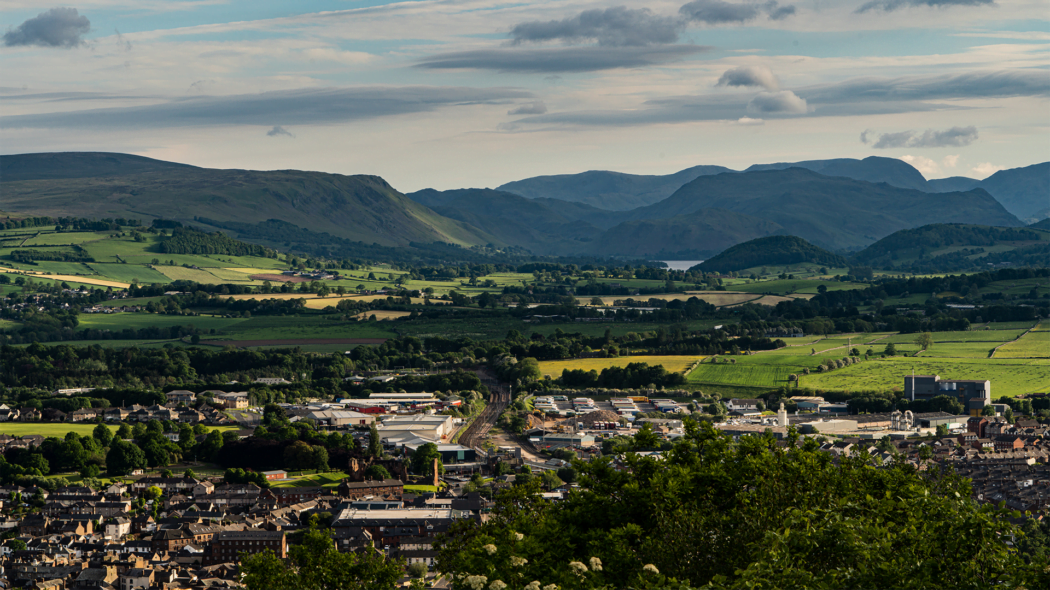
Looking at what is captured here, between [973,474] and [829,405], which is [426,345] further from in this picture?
[973,474]

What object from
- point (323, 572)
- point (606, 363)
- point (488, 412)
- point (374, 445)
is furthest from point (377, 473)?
point (606, 363)

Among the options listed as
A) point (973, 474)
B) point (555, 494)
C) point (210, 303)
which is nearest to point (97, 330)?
point (210, 303)

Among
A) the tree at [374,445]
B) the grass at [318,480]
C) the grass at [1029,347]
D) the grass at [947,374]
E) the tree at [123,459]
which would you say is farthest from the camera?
the grass at [1029,347]

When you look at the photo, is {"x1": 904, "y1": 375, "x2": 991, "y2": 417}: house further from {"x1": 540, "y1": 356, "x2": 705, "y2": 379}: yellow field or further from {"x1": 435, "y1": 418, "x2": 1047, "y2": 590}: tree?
{"x1": 435, "y1": 418, "x2": 1047, "y2": 590}: tree

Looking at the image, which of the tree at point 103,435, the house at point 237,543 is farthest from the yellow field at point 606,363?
the house at point 237,543

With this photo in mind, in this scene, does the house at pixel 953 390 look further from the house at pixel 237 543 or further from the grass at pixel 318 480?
the house at pixel 237 543

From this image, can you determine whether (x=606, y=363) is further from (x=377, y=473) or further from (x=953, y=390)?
(x=377, y=473)

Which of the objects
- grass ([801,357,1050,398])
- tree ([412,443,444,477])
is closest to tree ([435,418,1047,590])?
tree ([412,443,444,477])
